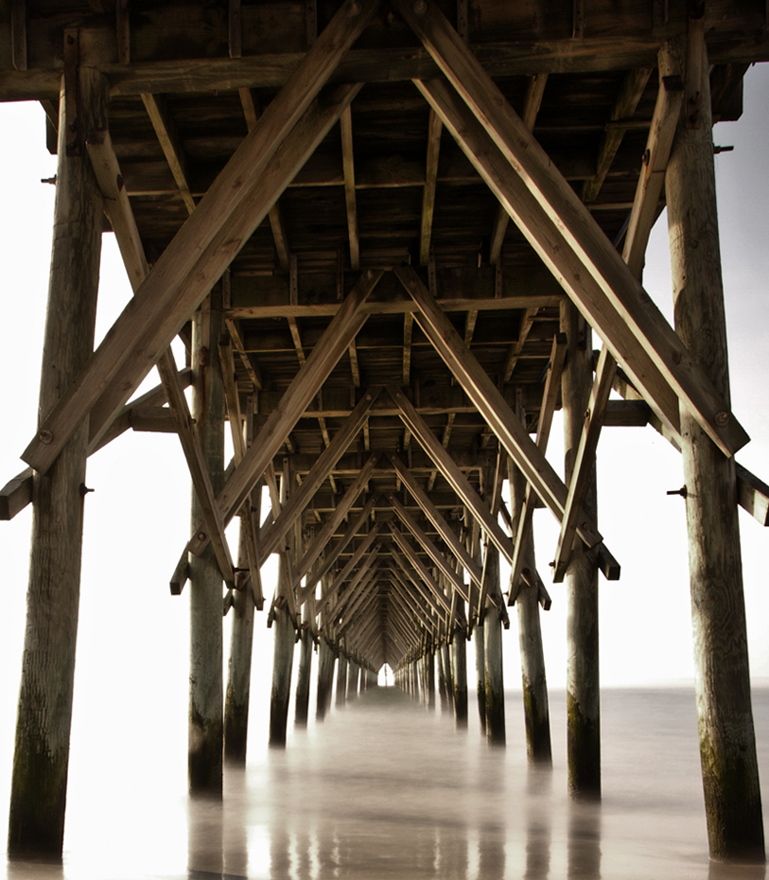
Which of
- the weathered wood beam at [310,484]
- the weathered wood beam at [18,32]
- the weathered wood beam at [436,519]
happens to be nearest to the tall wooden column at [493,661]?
the weathered wood beam at [436,519]

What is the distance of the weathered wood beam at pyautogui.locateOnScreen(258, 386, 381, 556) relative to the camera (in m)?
9.91

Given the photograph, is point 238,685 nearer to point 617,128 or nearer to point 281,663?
point 281,663

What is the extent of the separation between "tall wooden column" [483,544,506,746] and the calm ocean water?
1.81 metres

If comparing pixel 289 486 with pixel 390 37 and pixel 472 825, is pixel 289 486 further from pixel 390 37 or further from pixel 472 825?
pixel 390 37

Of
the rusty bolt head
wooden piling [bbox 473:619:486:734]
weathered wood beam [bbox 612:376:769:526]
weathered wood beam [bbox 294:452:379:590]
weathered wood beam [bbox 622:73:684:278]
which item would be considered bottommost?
wooden piling [bbox 473:619:486:734]

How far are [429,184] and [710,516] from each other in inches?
136

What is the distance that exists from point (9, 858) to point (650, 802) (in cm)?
523

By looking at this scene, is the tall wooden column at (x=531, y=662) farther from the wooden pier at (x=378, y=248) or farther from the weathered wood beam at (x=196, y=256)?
the weathered wood beam at (x=196, y=256)

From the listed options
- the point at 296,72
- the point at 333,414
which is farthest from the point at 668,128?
the point at 333,414

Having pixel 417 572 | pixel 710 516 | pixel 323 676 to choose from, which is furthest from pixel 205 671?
pixel 323 676

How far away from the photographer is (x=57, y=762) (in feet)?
15.4

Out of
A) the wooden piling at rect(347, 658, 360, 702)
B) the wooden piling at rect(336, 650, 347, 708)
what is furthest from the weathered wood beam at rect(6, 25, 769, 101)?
the wooden piling at rect(347, 658, 360, 702)

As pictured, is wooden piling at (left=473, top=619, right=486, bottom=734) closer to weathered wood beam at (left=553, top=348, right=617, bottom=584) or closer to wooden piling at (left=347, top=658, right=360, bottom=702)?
weathered wood beam at (left=553, top=348, right=617, bottom=584)

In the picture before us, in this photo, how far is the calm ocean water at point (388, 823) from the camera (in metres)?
4.84
